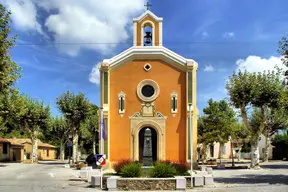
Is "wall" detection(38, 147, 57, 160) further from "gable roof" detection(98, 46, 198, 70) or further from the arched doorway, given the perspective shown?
"gable roof" detection(98, 46, 198, 70)

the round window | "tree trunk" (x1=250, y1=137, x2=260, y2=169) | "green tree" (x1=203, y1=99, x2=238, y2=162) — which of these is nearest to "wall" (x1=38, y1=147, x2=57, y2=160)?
"green tree" (x1=203, y1=99, x2=238, y2=162)

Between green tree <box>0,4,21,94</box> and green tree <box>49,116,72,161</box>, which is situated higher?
green tree <box>0,4,21,94</box>

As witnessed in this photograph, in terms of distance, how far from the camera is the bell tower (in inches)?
1152

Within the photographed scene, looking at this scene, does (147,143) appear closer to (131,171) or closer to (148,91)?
(148,91)

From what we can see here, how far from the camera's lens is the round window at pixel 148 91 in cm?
2869

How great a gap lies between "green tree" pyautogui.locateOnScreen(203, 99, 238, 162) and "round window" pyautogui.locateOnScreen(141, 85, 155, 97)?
41.9 feet

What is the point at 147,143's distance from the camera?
1129 inches

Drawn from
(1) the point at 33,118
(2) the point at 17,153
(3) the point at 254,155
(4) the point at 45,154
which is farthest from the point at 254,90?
(4) the point at 45,154

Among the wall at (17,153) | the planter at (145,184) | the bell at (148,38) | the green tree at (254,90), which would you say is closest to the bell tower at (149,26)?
the bell at (148,38)

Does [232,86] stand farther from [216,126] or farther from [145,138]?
[216,126]

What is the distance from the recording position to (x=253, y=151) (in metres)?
31.6

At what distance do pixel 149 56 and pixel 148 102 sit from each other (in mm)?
3676

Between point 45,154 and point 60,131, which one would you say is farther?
point 45,154

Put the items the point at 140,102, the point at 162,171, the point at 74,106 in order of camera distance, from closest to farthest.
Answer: the point at 162,171 < the point at 140,102 < the point at 74,106
